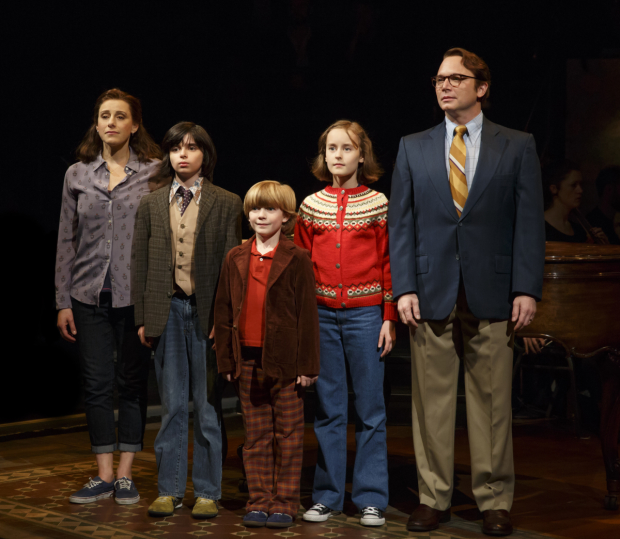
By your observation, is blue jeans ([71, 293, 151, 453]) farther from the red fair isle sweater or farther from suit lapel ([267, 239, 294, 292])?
the red fair isle sweater

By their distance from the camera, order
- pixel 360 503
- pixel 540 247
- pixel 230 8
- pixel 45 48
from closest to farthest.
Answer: pixel 540 247 → pixel 360 503 → pixel 45 48 → pixel 230 8

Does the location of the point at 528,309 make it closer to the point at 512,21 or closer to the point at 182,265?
the point at 182,265

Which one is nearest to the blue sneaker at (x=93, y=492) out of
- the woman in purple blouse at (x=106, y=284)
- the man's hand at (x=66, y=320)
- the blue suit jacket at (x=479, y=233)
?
the woman in purple blouse at (x=106, y=284)

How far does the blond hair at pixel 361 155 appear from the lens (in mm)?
3490

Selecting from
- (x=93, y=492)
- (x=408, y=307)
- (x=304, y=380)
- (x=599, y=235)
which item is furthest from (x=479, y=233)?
(x=599, y=235)

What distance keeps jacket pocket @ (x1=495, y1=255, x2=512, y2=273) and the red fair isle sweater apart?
16.3 inches

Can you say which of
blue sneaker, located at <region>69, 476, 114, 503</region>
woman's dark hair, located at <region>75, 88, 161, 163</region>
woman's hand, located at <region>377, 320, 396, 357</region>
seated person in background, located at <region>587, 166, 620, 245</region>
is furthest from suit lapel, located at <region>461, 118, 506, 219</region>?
seated person in background, located at <region>587, 166, 620, 245</region>

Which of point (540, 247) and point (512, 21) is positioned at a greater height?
point (512, 21)

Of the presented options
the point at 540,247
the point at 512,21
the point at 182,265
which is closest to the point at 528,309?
the point at 540,247

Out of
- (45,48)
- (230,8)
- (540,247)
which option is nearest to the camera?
(540,247)

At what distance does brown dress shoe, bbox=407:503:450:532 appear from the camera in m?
3.27

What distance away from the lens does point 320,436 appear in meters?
3.48

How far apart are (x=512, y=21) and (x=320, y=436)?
4085mm

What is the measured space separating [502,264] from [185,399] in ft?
4.34
